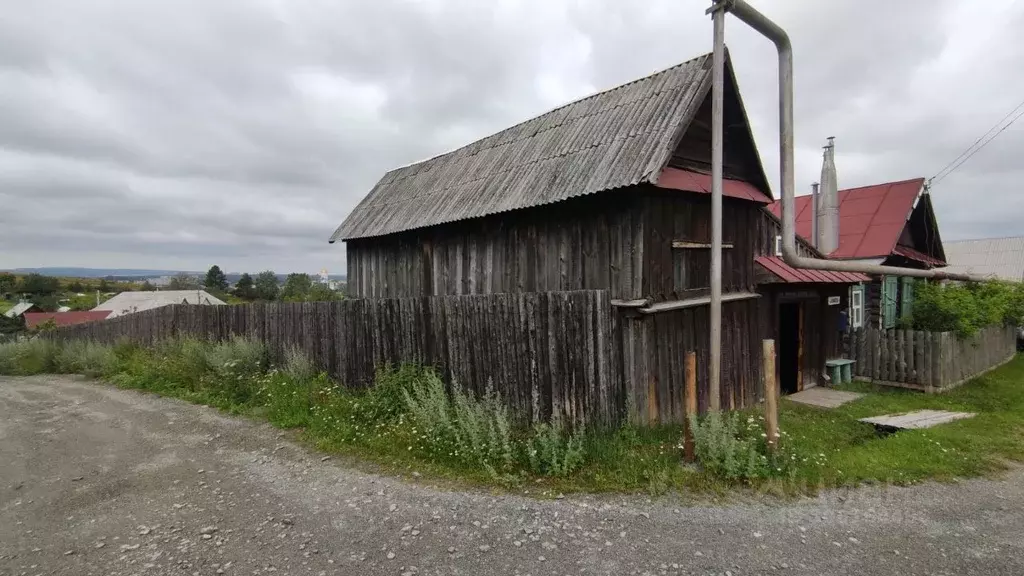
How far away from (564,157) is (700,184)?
2379 millimetres

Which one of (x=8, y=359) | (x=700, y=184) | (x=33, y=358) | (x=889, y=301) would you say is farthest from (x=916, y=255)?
(x=8, y=359)

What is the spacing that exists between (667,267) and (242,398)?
8.04 m

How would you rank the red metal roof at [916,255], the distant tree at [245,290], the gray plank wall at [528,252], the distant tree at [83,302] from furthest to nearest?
1. the distant tree at [245,290]
2. the distant tree at [83,302]
3. the red metal roof at [916,255]
4. the gray plank wall at [528,252]

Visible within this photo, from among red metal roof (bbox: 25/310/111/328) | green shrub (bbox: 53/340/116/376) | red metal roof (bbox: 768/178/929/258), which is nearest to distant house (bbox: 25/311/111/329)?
red metal roof (bbox: 25/310/111/328)

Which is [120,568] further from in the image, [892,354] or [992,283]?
[992,283]

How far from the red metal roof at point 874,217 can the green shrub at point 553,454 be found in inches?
495

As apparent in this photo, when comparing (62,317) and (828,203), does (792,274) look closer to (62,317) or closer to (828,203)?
(828,203)

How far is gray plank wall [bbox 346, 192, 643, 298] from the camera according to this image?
7.27 metres

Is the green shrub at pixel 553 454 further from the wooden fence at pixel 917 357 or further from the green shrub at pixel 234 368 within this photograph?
the wooden fence at pixel 917 357

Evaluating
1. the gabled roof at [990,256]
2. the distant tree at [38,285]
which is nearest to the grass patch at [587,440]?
the gabled roof at [990,256]

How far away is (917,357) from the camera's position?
11.0 m

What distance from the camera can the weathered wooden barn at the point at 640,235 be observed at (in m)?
7.16

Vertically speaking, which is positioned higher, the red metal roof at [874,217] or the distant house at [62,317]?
the red metal roof at [874,217]

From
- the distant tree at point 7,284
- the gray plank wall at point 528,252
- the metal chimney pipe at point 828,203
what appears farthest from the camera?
the distant tree at point 7,284
